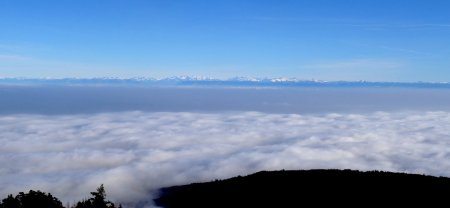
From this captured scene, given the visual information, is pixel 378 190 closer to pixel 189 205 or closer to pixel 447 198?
pixel 447 198

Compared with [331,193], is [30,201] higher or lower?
higher

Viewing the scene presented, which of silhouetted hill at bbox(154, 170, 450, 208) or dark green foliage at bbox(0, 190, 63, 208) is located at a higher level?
dark green foliage at bbox(0, 190, 63, 208)

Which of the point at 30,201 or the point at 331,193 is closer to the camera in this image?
the point at 30,201

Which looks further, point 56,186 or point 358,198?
point 56,186

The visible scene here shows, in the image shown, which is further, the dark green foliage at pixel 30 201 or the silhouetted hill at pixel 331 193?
the silhouetted hill at pixel 331 193

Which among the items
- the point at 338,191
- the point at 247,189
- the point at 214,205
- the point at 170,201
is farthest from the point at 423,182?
the point at 170,201

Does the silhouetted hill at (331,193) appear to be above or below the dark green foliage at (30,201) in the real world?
below

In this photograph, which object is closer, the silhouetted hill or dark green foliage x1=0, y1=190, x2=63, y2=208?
dark green foliage x1=0, y1=190, x2=63, y2=208

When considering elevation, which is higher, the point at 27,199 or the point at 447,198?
the point at 27,199
